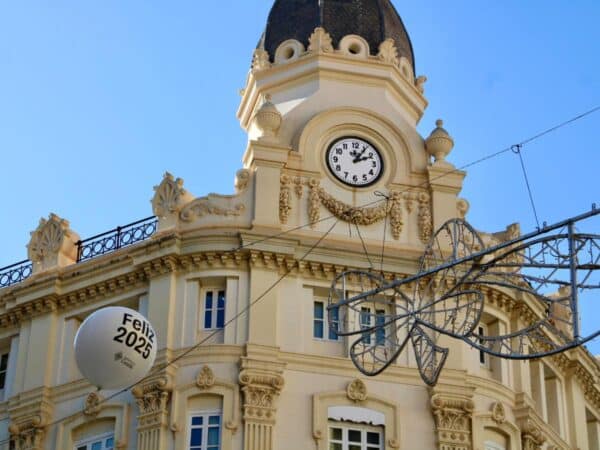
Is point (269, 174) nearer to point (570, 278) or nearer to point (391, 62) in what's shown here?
point (391, 62)

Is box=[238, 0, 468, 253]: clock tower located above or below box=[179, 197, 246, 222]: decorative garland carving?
above

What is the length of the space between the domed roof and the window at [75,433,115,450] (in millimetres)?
14082

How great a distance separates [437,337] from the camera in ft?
144

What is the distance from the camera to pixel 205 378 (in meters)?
43.0

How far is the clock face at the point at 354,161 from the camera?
4678 centimetres

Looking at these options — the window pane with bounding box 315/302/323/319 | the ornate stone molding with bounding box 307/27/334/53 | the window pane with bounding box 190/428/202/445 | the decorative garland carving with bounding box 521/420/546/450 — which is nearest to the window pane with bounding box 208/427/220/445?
the window pane with bounding box 190/428/202/445

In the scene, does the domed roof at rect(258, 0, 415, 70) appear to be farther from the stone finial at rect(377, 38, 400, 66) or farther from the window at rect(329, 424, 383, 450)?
the window at rect(329, 424, 383, 450)

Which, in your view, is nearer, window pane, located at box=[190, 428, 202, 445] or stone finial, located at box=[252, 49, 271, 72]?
window pane, located at box=[190, 428, 202, 445]

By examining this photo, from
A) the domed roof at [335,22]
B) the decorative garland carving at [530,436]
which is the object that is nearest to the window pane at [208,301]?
the domed roof at [335,22]

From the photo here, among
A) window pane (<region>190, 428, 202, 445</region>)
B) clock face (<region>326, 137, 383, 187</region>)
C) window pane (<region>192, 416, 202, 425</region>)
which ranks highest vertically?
clock face (<region>326, 137, 383, 187</region>)

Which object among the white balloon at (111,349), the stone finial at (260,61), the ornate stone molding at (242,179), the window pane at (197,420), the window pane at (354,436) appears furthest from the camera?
the stone finial at (260,61)

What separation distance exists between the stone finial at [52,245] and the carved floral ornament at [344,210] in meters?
7.03

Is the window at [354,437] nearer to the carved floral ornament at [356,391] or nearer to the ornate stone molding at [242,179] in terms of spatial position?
the carved floral ornament at [356,391]

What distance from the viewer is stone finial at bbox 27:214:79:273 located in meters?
47.6
